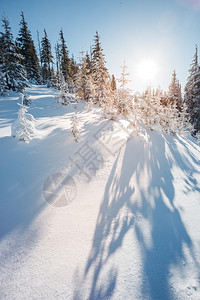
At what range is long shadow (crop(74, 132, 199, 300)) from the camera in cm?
197

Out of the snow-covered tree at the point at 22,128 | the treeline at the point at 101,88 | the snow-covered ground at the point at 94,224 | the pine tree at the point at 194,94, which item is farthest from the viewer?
the pine tree at the point at 194,94

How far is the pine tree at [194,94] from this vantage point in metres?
20.0

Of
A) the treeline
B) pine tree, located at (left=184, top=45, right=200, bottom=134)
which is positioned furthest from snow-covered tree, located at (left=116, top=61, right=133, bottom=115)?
pine tree, located at (left=184, top=45, right=200, bottom=134)

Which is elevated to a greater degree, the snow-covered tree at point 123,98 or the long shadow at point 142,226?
the snow-covered tree at point 123,98

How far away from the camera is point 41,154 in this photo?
187 inches

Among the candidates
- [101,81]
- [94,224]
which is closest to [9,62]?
[101,81]

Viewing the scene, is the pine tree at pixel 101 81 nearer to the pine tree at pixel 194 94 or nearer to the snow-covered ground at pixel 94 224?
the snow-covered ground at pixel 94 224

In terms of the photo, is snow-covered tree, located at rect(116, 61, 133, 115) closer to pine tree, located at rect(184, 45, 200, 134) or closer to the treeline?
the treeline

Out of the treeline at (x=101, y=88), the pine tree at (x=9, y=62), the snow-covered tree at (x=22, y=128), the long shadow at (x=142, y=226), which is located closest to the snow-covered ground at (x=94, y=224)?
the long shadow at (x=142, y=226)

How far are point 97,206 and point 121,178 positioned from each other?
56.9 inches

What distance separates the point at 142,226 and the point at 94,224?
3.54 feet

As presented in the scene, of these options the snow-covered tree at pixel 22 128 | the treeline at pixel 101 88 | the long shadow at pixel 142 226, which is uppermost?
the treeline at pixel 101 88

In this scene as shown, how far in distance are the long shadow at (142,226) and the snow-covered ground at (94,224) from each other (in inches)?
0.6

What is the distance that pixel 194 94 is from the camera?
67.2 feet
